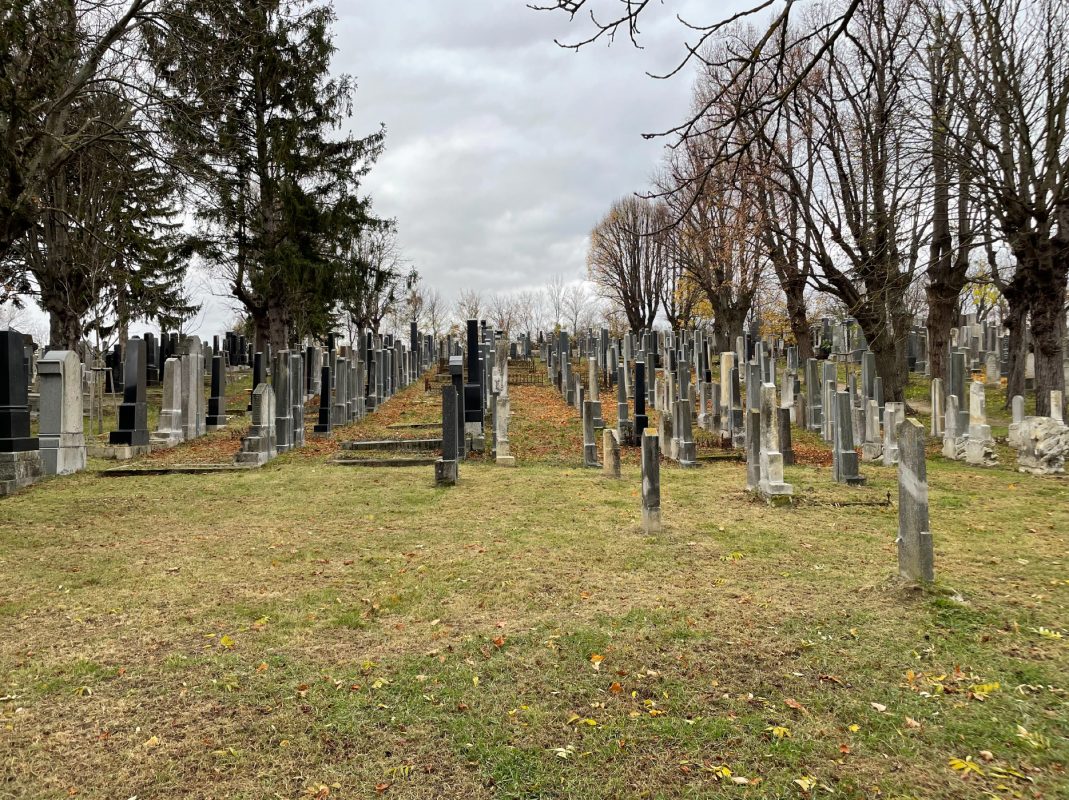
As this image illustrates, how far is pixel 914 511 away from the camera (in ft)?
17.0

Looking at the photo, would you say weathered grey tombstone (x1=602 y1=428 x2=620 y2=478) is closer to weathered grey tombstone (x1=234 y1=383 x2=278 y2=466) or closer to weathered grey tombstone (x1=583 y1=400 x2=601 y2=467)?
weathered grey tombstone (x1=583 y1=400 x2=601 y2=467)

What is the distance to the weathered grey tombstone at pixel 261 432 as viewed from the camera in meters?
12.0

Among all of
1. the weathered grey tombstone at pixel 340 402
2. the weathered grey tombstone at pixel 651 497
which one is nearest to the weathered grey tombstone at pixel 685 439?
the weathered grey tombstone at pixel 651 497

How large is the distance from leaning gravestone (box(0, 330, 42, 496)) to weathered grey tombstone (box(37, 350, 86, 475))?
2.40 ft

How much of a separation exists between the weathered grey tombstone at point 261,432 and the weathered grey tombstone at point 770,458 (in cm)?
857

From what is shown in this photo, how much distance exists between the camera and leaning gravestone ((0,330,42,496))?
9602mm

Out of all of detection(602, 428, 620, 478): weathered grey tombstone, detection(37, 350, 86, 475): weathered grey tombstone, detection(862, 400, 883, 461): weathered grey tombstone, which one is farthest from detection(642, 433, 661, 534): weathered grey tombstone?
detection(37, 350, 86, 475): weathered grey tombstone

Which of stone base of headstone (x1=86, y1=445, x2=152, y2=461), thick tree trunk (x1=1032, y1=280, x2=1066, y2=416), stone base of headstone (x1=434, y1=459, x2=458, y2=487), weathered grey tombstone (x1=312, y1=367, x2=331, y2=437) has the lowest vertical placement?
stone base of headstone (x1=434, y1=459, x2=458, y2=487)

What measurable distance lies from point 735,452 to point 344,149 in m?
20.1

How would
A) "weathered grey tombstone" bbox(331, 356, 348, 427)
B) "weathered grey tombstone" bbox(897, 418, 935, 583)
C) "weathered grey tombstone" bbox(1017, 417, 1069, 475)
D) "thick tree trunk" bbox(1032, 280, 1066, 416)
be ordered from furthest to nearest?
"weathered grey tombstone" bbox(331, 356, 348, 427) < "thick tree trunk" bbox(1032, 280, 1066, 416) < "weathered grey tombstone" bbox(1017, 417, 1069, 475) < "weathered grey tombstone" bbox(897, 418, 935, 583)

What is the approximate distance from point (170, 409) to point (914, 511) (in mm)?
14188

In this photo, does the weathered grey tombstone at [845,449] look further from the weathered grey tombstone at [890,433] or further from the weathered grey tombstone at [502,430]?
the weathered grey tombstone at [502,430]

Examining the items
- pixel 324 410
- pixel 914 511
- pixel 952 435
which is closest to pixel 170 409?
pixel 324 410

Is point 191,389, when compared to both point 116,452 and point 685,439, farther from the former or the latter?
point 685,439
